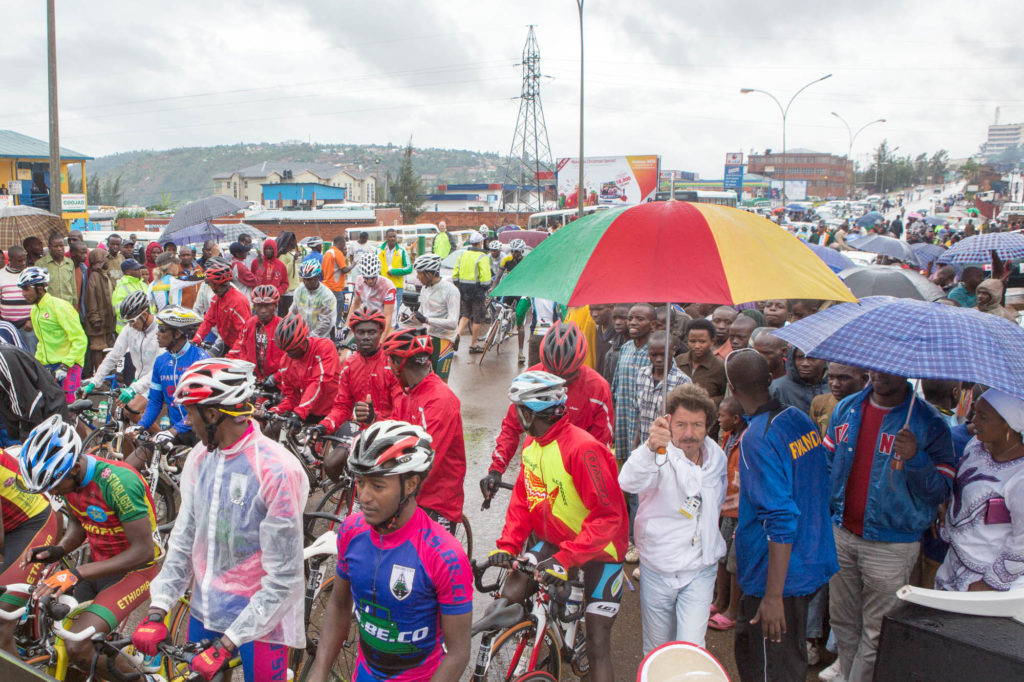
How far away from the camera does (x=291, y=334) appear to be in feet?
20.3

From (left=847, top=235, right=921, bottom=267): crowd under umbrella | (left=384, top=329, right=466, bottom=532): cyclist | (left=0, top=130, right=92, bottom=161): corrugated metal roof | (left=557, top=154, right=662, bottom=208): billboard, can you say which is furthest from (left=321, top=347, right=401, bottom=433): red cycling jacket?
(left=557, top=154, right=662, bottom=208): billboard

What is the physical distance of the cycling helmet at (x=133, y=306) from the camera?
662cm

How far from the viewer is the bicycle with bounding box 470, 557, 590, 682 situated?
346cm

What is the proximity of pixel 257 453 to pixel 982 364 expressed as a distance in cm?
301

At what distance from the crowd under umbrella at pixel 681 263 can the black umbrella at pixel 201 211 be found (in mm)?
12549

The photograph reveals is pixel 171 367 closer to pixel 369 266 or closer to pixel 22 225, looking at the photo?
pixel 369 266

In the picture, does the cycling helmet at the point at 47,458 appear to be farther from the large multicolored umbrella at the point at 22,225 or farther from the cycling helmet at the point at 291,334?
the large multicolored umbrella at the point at 22,225

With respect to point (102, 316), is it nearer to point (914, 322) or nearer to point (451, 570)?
point (451, 570)

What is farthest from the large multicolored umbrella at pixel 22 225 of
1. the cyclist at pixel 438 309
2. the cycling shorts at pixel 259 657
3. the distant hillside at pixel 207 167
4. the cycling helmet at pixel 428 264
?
the distant hillside at pixel 207 167

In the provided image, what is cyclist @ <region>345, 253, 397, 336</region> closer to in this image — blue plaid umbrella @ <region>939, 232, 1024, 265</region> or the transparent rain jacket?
the transparent rain jacket

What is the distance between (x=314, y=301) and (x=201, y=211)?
25.2 feet

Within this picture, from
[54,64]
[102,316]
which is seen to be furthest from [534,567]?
[54,64]

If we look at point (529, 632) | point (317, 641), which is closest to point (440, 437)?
point (529, 632)

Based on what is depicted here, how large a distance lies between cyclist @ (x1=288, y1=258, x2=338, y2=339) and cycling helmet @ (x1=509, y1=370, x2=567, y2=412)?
5100mm
